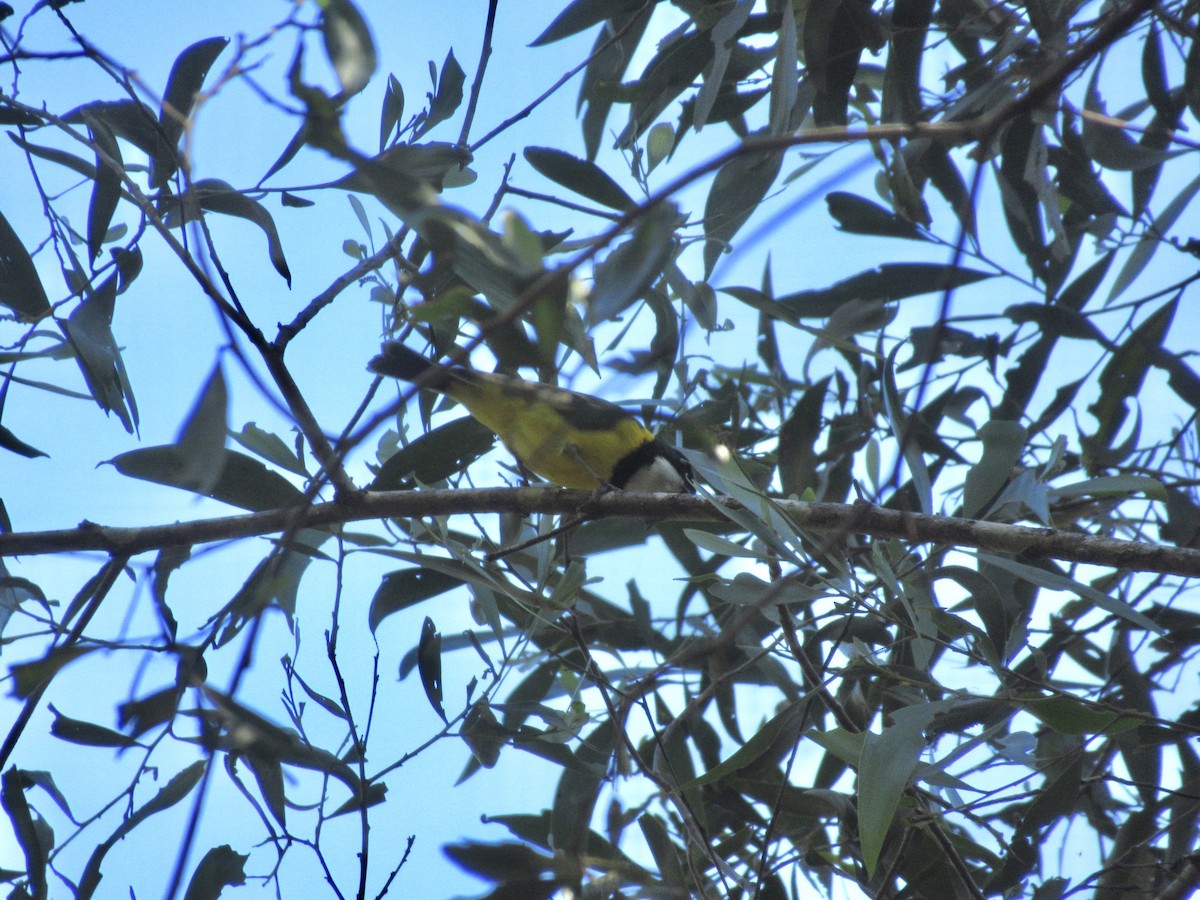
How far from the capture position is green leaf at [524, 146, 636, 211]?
1.89 meters

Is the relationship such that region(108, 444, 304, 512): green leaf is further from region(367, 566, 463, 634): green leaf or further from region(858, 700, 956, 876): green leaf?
region(858, 700, 956, 876): green leaf

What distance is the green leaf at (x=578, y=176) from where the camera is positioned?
189cm

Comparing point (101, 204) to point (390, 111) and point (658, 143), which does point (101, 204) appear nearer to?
point (390, 111)

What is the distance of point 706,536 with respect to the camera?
188 centimetres

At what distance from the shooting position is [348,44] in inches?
32.2

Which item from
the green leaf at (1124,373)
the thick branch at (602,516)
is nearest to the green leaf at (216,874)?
the thick branch at (602,516)

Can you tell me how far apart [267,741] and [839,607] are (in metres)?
1.14

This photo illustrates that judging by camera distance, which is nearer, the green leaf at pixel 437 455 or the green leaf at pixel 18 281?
the green leaf at pixel 18 281

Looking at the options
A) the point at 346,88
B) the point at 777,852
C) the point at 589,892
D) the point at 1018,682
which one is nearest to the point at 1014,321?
the point at 1018,682

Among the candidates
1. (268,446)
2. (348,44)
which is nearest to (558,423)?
(268,446)

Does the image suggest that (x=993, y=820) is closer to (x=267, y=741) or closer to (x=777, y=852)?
(x=777, y=852)

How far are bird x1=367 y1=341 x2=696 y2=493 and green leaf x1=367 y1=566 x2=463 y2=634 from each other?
30 cm

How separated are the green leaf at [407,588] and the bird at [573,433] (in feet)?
0.98

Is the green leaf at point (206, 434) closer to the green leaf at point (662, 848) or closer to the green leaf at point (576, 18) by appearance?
the green leaf at point (662, 848)
